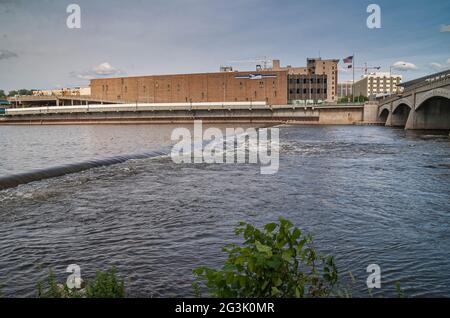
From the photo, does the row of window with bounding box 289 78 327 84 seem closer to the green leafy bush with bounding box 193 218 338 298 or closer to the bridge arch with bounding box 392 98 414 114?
the bridge arch with bounding box 392 98 414 114

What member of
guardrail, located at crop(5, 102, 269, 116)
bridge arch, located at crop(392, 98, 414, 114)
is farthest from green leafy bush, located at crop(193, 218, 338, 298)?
guardrail, located at crop(5, 102, 269, 116)

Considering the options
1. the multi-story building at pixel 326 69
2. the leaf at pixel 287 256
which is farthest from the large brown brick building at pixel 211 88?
the leaf at pixel 287 256

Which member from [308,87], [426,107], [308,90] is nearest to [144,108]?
[308,90]

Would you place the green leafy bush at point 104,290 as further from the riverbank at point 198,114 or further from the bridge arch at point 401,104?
the riverbank at point 198,114

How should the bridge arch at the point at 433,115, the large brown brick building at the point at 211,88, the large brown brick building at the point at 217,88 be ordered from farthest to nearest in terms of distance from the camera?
1. the large brown brick building at the point at 217,88
2. the large brown brick building at the point at 211,88
3. the bridge arch at the point at 433,115

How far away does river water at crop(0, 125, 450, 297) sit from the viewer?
338 inches

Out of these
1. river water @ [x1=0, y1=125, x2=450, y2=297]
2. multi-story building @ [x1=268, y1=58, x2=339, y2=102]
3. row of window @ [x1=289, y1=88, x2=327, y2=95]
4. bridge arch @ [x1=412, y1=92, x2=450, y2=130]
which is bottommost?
river water @ [x1=0, y1=125, x2=450, y2=297]

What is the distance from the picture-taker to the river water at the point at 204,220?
28.1ft

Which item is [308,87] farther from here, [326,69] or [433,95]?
[433,95]

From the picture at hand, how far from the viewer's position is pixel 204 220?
12859 millimetres

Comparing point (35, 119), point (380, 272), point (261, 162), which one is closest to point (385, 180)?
point (261, 162)

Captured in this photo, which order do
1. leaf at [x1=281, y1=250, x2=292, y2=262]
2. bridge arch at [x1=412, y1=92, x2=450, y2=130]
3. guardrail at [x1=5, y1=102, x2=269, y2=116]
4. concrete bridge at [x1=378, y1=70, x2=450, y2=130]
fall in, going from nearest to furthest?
leaf at [x1=281, y1=250, x2=292, y2=262] → concrete bridge at [x1=378, y1=70, x2=450, y2=130] → bridge arch at [x1=412, y1=92, x2=450, y2=130] → guardrail at [x1=5, y1=102, x2=269, y2=116]

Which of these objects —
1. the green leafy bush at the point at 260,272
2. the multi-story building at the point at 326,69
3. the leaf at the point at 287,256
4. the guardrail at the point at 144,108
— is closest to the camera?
the green leafy bush at the point at 260,272
